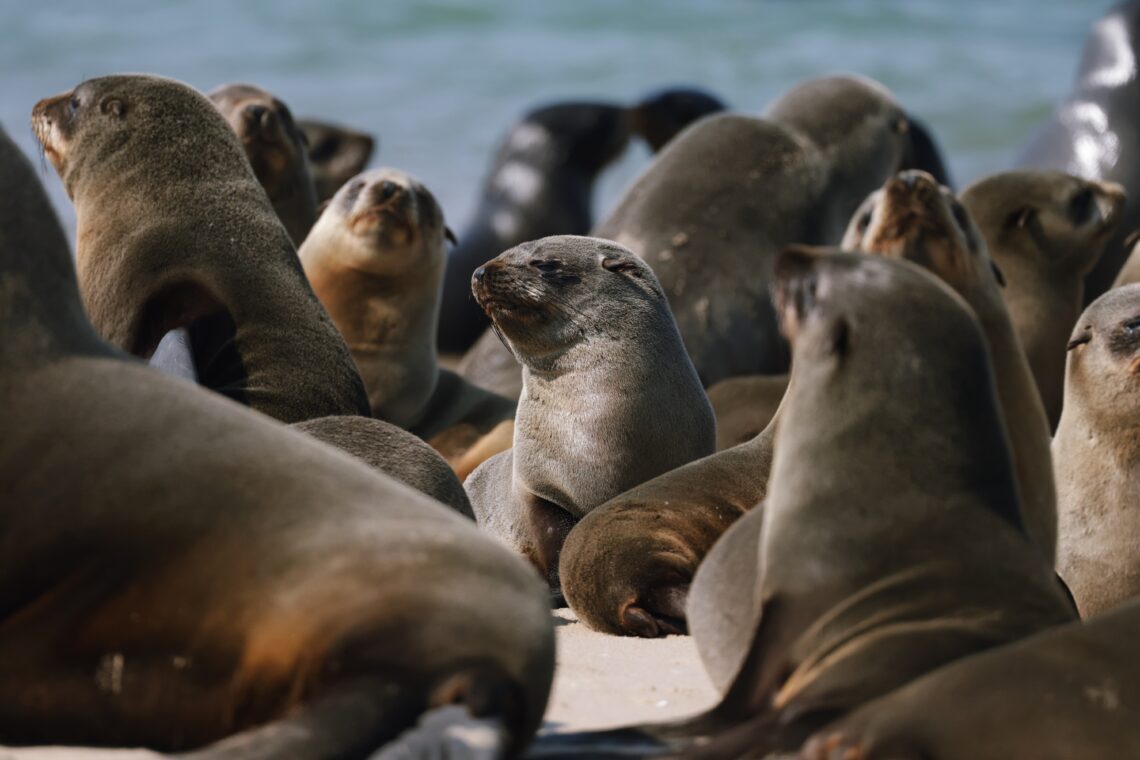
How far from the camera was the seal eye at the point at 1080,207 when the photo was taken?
8.46 meters

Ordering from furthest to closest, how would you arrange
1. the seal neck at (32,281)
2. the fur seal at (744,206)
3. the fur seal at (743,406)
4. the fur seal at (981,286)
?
the fur seal at (744,206) < the fur seal at (743,406) < the fur seal at (981,286) < the seal neck at (32,281)

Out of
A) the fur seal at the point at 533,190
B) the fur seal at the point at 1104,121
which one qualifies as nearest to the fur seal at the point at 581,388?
the fur seal at the point at 1104,121

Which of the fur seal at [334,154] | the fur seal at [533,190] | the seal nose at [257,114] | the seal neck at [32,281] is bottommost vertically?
the fur seal at [533,190]

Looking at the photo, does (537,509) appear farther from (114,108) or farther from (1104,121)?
(1104,121)

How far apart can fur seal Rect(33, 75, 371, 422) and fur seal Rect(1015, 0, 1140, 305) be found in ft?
19.3

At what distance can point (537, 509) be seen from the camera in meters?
6.39

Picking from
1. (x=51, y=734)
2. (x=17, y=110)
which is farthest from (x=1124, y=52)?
(x=17, y=110)

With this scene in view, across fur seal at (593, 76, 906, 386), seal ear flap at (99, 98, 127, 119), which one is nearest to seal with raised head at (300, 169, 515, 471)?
fur seal at (593, 76, 906, 386)

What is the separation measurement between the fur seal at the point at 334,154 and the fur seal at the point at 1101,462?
5.87 meters

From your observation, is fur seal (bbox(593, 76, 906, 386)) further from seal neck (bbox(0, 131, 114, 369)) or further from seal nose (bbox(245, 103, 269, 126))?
seal neck (bbox(0, 131, 114, 369))

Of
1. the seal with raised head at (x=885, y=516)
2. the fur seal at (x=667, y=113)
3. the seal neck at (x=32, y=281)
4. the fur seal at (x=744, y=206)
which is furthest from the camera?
the fur seal at (x=667, y=113)

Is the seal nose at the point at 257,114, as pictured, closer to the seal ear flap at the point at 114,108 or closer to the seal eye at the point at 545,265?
the seal ear flap at the point at 114,108

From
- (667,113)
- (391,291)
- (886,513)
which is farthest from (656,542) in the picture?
(667,113)

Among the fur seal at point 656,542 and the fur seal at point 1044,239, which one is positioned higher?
the fur seal at point 656,542
